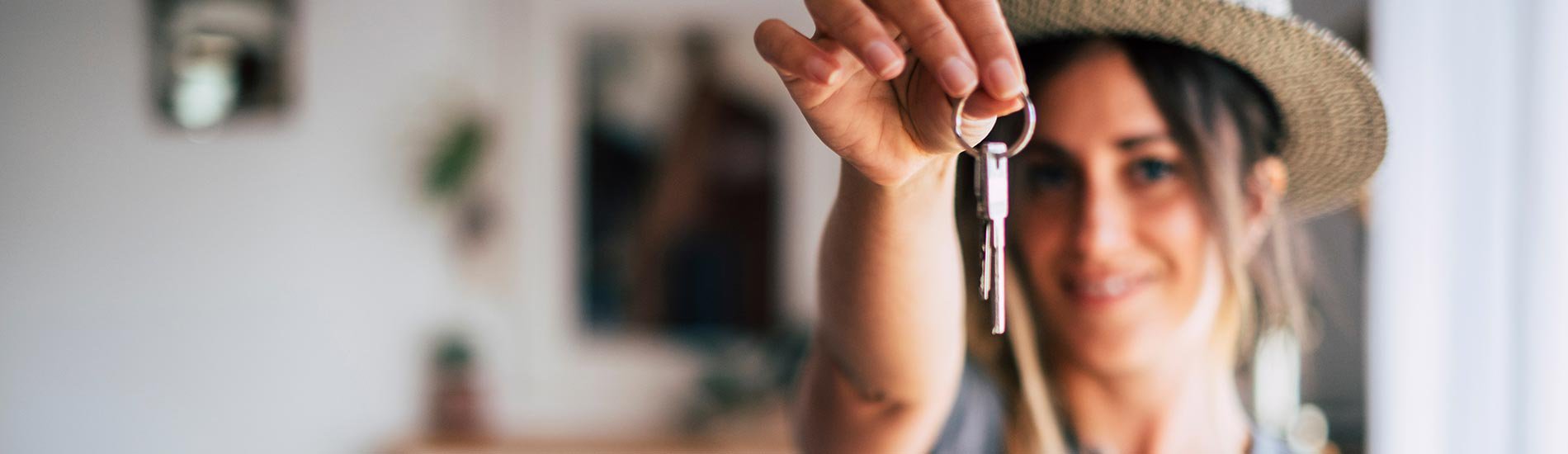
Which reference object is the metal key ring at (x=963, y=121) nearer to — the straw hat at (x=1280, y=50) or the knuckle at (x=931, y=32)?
the knuckle at (x=931, y=32)

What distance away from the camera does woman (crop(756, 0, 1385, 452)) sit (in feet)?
1.89

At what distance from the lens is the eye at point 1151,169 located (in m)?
0.76

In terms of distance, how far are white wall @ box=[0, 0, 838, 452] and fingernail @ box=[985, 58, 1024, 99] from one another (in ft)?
6.84

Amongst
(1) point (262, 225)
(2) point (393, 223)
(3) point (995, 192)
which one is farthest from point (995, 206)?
(1) point (262, 225)

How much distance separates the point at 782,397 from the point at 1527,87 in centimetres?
177

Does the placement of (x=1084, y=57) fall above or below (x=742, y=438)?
above

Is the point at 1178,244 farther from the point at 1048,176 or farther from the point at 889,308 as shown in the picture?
the point at 889,308

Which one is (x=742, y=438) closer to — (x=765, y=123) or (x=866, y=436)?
(x=765, y=123)

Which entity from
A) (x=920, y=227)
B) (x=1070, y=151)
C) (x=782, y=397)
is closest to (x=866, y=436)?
(x=920, y=227)

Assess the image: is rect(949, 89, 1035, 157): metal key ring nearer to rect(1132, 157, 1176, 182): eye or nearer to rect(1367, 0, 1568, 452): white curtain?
rect(1132, 157, 1176, 182): eye

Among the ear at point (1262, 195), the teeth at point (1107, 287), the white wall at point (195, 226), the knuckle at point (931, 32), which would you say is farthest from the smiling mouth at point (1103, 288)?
the white wall at point (195, 226)

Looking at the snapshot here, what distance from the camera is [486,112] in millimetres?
2508

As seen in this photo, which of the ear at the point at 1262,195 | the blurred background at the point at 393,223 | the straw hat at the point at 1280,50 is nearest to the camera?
the straw hat at the point at 1280,50

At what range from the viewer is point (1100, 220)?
2.40 ft
